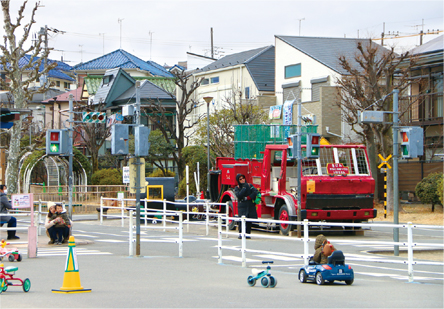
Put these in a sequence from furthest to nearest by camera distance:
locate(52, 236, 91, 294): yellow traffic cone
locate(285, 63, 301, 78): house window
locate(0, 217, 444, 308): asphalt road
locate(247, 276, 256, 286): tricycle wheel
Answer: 1. locate(285, 63, 301, 78): house window
2. locate(247, 276, 256, 286): tricycle wheel
3. locate(52, 236, 91, 294): yellow traffic cone
4. locate(0, 217, 444, 308): asphalt road

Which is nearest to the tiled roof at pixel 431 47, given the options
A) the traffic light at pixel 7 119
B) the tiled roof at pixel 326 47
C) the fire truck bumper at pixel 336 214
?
the tiled roof at pixel 326 47

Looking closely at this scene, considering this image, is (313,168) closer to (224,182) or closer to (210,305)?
(224,182)

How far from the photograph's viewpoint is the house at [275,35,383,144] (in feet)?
139

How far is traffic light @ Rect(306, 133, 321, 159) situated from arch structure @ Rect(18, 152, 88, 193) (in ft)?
78.5

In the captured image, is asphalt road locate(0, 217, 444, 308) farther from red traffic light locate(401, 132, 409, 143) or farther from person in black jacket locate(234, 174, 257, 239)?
red traffic light locate(401, 132, 409, 143)

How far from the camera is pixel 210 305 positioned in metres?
8.22

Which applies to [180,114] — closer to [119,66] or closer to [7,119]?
[119,66]

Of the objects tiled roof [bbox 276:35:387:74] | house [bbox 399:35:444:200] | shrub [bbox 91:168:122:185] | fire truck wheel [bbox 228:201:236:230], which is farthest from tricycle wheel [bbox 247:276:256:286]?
shrub [bbox 91:168:122:185]

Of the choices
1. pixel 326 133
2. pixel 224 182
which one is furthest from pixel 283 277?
pixel 326 133

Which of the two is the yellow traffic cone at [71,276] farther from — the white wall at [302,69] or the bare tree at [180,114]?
the bare tree at [180,114]

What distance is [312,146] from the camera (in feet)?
62.2

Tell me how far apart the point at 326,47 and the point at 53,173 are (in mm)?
22787

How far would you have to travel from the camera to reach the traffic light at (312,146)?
18828 mm

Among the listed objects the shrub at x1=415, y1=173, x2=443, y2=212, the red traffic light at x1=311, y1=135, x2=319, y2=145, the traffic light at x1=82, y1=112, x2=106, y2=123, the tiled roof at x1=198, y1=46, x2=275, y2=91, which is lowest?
the shrub at x1=415, y1=173, x2=443, y2=212
